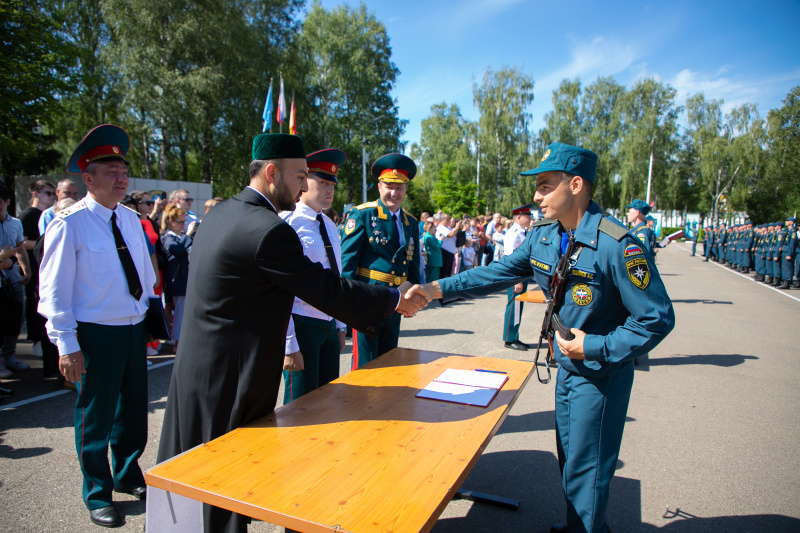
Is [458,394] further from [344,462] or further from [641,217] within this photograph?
[641,217]

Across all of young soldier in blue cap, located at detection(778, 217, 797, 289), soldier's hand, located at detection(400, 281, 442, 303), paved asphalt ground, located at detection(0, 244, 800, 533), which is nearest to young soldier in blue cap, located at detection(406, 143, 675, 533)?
soldier's hand, located at detection(400, 281, 442, 303)

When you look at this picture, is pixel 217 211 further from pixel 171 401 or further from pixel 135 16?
pixel 135 16

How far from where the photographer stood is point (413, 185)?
52.0m

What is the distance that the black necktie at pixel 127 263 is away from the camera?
294 centimetres

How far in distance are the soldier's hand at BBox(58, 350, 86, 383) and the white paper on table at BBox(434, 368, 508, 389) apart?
6.69 ft

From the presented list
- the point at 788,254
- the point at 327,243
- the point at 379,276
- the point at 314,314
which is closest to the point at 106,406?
the point at 314,314

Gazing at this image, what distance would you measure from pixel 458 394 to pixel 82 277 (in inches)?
90.9

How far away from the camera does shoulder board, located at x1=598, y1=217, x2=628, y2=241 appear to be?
6.79ft

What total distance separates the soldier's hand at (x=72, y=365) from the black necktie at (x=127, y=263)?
1.54ft

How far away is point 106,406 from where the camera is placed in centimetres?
280

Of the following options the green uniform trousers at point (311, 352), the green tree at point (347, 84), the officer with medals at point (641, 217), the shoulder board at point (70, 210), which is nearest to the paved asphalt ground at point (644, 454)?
the green uniform trousers at point (311, 352)

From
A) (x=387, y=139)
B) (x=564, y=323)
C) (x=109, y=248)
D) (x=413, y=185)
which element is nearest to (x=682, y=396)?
(x=564, y=323)

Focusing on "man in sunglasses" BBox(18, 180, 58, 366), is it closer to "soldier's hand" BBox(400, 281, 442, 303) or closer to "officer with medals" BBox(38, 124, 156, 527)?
"officer with medals" BBox(38, 124, 156, 527)

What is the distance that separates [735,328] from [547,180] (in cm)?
865
